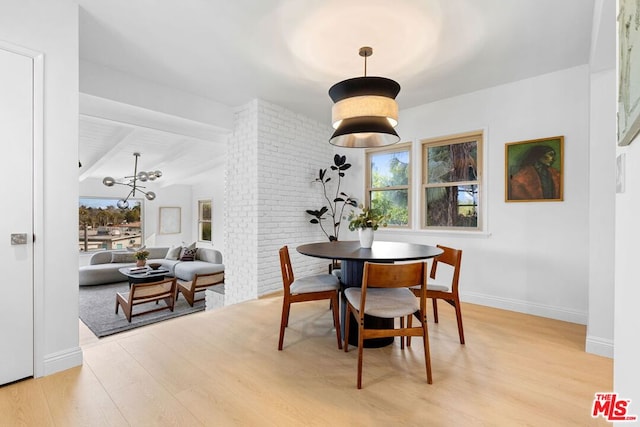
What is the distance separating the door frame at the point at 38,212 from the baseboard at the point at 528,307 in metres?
3.96

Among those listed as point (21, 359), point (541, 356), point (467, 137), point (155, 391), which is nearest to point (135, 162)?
point (21, 359)

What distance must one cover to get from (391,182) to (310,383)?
3.14 metres

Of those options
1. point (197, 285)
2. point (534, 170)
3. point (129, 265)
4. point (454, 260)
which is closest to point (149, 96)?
point (197, 285)

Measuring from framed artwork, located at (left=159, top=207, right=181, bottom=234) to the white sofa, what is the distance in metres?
0.88

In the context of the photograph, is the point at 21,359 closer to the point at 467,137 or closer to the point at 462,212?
the point at 462,212

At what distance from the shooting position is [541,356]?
2.24m

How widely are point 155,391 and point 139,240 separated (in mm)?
7833

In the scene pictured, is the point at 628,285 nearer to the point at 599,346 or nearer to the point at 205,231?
the point at 599,346

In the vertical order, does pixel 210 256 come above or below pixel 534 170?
below

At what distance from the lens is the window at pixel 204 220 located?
28.2ft

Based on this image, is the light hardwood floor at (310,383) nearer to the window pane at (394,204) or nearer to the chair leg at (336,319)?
the chair leg at (336,319)

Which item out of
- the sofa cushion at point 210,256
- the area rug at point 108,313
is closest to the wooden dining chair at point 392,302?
the area rug at point 108,313

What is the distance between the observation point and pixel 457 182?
12.2 ft

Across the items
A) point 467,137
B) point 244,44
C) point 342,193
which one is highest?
point 244,44
